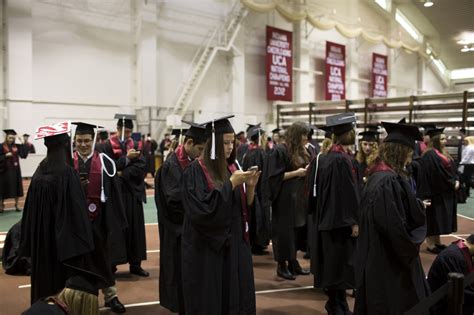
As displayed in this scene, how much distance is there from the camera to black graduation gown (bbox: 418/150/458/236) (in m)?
6.73

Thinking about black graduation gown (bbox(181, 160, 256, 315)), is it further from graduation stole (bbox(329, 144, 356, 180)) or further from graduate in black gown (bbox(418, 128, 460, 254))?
graduate in black gown (bbox(418, 128, 460, 254))

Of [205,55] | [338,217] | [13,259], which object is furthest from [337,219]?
[205,55]

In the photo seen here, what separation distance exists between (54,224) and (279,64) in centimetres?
1788

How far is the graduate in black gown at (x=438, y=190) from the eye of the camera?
6.74 metres

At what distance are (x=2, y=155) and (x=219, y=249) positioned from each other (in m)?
8.85

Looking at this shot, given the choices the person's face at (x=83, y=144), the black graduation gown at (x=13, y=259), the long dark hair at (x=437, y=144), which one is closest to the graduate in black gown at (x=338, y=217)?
the person's face at (x=83, y=144)

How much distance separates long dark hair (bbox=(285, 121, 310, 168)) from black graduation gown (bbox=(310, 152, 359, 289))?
Answer: 0.96 metres

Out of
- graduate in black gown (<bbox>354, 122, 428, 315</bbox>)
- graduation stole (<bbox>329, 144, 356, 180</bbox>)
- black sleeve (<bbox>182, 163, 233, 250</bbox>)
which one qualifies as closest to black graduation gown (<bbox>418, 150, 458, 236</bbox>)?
graduation stole (<bbox>329, 144, 356, 180</bbox>)


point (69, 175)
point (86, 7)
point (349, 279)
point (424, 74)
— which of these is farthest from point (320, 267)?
point (424, 74)

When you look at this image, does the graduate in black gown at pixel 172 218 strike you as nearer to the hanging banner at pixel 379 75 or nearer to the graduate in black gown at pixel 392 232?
the graduate in black gown at pixel 392 232

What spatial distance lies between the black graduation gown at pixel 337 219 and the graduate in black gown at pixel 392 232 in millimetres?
1005

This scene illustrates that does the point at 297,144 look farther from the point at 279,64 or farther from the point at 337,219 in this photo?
the point at 279,64

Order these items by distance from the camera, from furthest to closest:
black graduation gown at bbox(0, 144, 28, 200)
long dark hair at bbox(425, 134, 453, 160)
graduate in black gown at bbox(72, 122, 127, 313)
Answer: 1. black graduation gown at bbox(0, 144, 28, 200)
2. long dark hair at bbox(425, 134, 453, 160)
3. graduate in black gown at bbox(72, 122, 127, 313)

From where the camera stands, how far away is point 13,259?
570 cm
